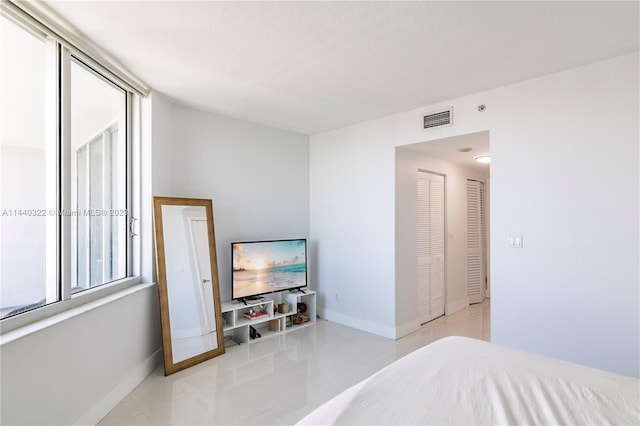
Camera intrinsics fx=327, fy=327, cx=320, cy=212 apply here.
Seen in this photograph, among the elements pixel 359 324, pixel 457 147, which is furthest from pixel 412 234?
pixel 359 324

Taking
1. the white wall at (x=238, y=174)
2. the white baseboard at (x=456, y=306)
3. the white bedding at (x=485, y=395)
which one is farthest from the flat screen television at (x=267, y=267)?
the white bedding at (x=485, y=395)

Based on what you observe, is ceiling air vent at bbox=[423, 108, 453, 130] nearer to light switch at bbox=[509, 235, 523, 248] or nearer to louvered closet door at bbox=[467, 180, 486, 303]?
light switch at bbox=[509, 235, 523, 248]

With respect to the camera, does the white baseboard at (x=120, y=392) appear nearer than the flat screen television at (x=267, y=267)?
Yes

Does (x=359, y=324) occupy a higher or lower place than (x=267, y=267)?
lower

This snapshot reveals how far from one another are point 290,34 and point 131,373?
9.51 ft

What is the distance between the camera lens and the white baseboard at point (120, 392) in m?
2.20

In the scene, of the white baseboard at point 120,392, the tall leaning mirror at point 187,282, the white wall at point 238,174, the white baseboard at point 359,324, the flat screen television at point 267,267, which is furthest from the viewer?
the white baseboard at point 359,324

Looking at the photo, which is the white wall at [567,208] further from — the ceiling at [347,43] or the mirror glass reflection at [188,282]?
the mirror glass reflection at [188,282]

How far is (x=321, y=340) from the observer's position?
3.84 metres

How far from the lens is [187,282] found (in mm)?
3262

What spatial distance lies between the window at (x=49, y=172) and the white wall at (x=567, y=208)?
3139mm

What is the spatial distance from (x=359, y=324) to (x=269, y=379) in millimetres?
1661

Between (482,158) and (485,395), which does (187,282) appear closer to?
(485,395)

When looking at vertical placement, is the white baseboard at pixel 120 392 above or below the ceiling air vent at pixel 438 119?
below
